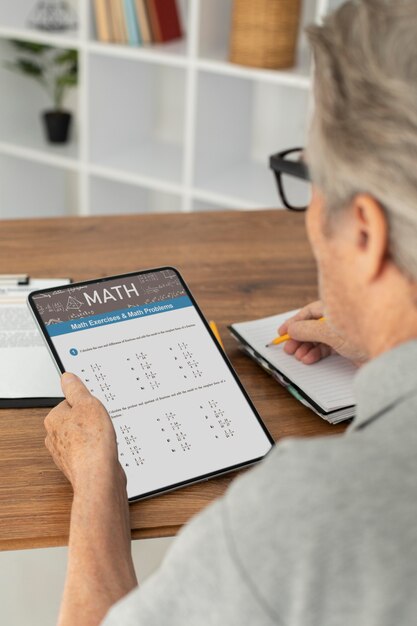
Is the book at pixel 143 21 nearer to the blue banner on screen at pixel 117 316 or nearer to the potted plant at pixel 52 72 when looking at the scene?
the potted plant at pixel 52 72

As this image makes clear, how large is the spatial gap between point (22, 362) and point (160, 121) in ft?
7.83

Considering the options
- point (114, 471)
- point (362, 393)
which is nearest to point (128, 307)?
point (114, 471)

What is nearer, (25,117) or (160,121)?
(160,121)

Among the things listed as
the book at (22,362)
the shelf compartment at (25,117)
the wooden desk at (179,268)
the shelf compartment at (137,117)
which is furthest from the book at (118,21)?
the book at (22,362)

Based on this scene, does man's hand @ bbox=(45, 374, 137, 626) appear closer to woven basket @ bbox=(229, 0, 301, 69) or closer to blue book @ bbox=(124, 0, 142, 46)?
woven basket @ bbox=(229, 0, 301, 69)

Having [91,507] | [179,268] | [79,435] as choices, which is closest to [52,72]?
[179,268]

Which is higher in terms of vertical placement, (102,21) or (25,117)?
(102,21)

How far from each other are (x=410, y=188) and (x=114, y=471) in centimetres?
53

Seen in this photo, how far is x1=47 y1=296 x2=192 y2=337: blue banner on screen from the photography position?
127cm

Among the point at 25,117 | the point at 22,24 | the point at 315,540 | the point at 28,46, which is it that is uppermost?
the point at 315,540

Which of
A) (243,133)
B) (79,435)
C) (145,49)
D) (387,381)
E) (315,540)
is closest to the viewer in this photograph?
(315,540)

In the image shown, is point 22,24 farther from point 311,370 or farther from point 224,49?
point 311,370

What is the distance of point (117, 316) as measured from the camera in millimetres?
1302

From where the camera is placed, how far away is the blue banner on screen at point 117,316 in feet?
4.16
